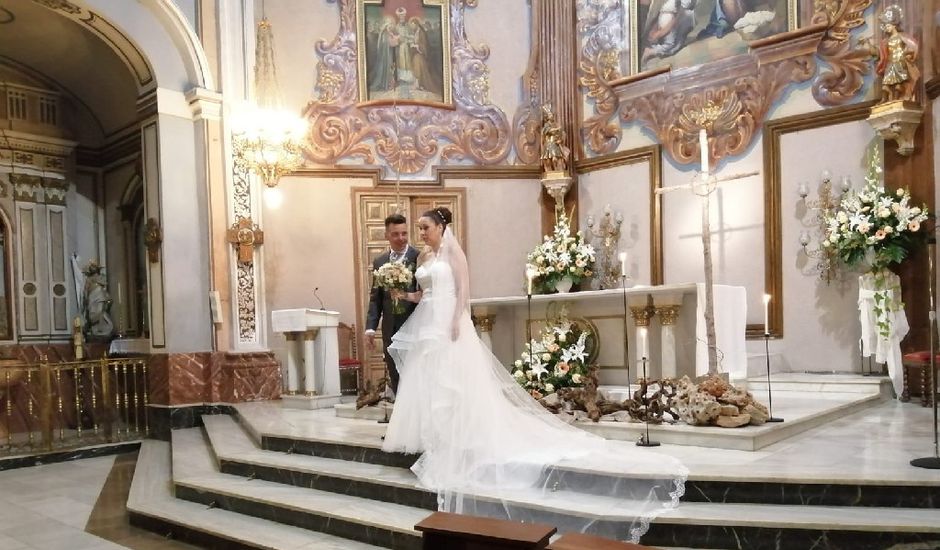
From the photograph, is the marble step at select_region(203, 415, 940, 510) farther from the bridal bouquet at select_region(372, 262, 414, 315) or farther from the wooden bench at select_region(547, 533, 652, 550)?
the wooden bench at select_region(547, 533, 652, 550)

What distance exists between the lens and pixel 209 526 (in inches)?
195

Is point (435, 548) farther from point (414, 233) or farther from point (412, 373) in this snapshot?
point (414, 233)

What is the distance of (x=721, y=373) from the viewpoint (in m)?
6.59

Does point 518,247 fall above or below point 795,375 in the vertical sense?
above

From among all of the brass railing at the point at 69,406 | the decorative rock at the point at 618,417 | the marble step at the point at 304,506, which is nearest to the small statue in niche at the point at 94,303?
the brass railing at the point at 69,406

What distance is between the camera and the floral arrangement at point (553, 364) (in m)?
6.39

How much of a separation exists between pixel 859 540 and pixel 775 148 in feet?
21.4

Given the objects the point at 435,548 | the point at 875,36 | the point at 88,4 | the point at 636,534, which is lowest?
the point at 636,534

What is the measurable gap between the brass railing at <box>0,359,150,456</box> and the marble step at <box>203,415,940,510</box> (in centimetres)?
210

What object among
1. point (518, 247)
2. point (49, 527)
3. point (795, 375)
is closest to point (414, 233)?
point (518, 247)

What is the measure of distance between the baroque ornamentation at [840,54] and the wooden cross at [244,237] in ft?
23.9

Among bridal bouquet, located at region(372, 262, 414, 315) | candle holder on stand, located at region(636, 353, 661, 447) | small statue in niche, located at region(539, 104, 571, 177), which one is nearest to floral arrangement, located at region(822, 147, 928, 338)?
candle holder on stand, located at region(636, 353, 661, 447)

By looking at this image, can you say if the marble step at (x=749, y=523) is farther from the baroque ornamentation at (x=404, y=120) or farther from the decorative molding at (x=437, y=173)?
the baroque ornamentation at (x=404, y=120)

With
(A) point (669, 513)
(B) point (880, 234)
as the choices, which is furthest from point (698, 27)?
(A) point (669, 513)
